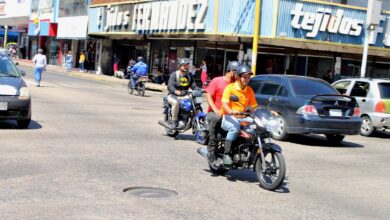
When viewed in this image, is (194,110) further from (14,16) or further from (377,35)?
(14,16)

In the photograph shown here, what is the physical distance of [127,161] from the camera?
9195 mm

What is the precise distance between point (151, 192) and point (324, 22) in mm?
24437

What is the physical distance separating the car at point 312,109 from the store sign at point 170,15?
17985 millimetres

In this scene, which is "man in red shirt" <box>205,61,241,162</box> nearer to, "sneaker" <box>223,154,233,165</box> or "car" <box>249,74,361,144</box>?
"sneaker" <box>223,154,233,165</box>

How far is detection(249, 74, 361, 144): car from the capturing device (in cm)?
1278

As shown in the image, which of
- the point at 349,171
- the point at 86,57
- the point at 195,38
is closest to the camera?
the point at 349,171

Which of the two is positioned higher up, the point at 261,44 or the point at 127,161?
the point at 261,44

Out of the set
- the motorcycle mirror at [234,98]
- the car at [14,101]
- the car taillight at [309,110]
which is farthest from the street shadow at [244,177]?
the car at [14,101]

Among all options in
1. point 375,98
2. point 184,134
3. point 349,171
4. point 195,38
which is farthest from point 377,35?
point 349,171

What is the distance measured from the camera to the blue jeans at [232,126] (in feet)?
26.5

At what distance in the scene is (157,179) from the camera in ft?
26.1

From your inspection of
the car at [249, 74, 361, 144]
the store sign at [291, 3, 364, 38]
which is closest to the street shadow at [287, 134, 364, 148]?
the car at [249, 74, 361, 144]

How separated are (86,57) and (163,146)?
40.9 metres

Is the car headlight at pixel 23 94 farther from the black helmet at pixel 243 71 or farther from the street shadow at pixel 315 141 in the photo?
the street shadow at pixel 315 141
